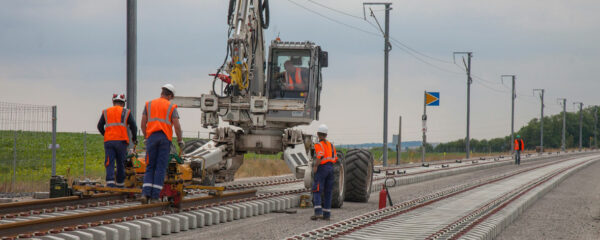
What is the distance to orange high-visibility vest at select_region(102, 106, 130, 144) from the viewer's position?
13344mm

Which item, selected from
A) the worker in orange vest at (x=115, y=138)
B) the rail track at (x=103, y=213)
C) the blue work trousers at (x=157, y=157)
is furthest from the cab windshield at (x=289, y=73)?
the blue work trousers at (x=157, y=157)

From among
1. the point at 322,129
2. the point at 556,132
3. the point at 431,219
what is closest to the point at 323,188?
the point at 322,129

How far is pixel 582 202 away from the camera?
20422mm

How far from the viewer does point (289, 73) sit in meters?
17.9

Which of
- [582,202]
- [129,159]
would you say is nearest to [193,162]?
[129,159]

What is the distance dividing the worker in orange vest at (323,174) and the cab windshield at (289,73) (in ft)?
12.7

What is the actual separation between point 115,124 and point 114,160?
2.15ft

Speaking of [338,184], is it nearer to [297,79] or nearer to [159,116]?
[297,79]

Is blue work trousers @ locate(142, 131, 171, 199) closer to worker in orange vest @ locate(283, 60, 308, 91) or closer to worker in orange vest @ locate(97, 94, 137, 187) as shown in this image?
worker in orange vest @ locate(97, 94, 137, 187)

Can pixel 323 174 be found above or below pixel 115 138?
below

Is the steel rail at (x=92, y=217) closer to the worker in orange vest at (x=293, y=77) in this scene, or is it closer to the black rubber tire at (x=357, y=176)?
the black rubber tire at (x=357, y=176)

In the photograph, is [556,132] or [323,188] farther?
[556,132]

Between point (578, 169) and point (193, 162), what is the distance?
107ft

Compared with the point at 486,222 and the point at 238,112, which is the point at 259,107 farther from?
the point at 486,222
